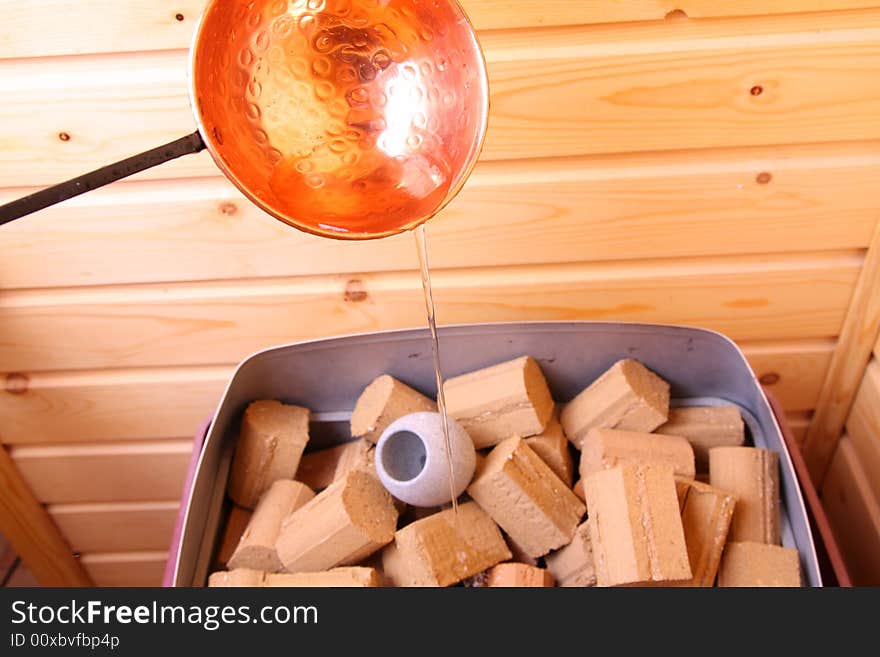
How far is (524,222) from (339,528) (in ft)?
1.53

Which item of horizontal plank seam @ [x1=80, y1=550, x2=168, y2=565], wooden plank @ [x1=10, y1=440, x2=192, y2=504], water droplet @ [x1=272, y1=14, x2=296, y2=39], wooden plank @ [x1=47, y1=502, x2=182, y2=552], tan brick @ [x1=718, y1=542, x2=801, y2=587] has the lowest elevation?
tan brick @ [x1=718, y1=542, x2=801, y2=587]

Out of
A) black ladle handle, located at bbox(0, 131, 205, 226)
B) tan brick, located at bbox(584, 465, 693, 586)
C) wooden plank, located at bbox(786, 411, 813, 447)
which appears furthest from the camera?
wooden plank, located at bbox(786, 411, 813, 447)

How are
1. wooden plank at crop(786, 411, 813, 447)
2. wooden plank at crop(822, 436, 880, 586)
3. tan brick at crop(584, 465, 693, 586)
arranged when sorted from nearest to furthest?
tan brick at crop(584, 465, 693, 586) < wooden plank at crop(822, 436, 880, 586) < wooden plank at crop(786, 411, 813, 447)

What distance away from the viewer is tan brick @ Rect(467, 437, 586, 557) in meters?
1.12

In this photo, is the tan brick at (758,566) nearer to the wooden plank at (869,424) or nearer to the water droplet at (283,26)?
the wooden plank at (869,424)

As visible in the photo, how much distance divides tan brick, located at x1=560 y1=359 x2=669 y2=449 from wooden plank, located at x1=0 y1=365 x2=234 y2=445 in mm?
562

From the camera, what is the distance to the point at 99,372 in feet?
4.67

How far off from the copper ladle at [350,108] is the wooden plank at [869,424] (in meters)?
0.83

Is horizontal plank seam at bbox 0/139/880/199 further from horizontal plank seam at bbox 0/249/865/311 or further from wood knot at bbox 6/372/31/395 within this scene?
wood knot at bbox 6/372/31/395

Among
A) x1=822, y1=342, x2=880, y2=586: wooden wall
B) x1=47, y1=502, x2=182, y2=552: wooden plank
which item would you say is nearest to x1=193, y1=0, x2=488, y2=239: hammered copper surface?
x1=822, y1=342, x2=880, y2=586: wooden wall

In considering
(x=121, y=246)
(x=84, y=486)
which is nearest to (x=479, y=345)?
(x=121, y=246)

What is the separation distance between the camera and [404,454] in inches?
45.9

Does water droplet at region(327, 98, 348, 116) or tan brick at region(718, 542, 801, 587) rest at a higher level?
water droplet at region(327, 98, 348, 116)
